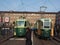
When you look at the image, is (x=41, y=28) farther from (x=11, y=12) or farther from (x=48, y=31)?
(x=11, y=12)

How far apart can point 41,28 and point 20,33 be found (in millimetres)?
4726

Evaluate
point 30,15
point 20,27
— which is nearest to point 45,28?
point 20,27

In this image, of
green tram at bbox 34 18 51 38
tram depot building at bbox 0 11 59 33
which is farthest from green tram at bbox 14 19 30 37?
tram depot building at bbox 0 11 59 33

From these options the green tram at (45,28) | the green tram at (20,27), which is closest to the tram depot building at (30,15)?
the green tram at (20,27)

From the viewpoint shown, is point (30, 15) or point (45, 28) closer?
point (45, 28)

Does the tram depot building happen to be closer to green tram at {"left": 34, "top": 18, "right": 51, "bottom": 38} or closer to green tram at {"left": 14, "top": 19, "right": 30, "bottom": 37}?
green tram at {"left": 14, "top": 19, "right": 30, "bottom": 37}

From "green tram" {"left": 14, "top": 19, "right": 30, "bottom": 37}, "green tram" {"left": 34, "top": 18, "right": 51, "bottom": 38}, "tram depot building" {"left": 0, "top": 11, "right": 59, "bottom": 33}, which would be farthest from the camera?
"tram depot building" {"left": 0, "top": 11, "right": 59, "bottom": 33}

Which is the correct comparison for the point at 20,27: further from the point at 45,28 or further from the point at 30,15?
the point at 30,15

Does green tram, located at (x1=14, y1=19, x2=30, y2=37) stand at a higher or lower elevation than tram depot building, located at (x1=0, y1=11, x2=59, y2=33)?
lower

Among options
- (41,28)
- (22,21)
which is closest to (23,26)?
(22,21)

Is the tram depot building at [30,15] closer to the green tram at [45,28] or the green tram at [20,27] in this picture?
the green tram at [20,27]

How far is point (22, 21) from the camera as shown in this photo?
41125 millimetres

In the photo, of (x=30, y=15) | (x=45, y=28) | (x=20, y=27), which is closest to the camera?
(x=45, y=28)

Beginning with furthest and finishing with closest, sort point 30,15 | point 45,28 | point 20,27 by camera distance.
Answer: point 30,15 → point 20,27 → point 45,28
